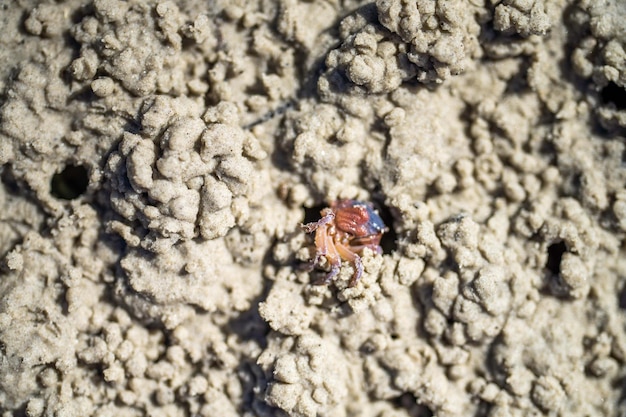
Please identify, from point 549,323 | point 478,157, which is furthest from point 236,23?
point 549,323

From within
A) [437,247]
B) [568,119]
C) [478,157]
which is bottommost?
[437,247]

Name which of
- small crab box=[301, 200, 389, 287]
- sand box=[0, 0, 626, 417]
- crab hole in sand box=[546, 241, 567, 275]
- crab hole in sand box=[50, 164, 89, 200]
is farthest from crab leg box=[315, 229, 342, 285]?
crab hole in sand box=[50, 164, 89, 200]

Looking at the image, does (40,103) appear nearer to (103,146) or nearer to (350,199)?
(103,146)

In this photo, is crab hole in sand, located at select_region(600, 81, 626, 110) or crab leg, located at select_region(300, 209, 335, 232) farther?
crab hole in sand, located at select_region(600, 81, 626, 110)

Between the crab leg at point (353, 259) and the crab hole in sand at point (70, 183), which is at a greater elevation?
the crab leg at point (353, 259)

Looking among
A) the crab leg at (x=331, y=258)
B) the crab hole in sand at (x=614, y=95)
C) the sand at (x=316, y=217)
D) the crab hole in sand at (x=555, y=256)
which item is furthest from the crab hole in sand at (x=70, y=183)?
the crab hole in sand at (x=614, y=95)

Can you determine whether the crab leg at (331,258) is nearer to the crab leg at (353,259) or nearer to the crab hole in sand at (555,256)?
the crab leg at (353,259)

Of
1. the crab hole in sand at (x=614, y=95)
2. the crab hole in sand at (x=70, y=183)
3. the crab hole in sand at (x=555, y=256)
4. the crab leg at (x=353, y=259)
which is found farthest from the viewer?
the crab hole in sand at (x=70, y=183)

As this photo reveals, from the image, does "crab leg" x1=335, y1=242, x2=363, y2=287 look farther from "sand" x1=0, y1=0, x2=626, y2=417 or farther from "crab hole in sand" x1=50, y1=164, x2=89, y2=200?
"crab hole in sand" x1=50, y1=164, x2=89, y2=200
